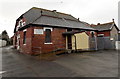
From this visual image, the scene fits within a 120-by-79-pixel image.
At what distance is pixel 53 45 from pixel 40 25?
3399mm

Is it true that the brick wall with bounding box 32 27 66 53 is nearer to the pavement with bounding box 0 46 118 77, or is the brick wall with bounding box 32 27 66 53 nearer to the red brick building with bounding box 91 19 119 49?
the pavement with bounding box 0 46 118 77

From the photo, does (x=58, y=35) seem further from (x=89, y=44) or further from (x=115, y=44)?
(x=115, y=44)

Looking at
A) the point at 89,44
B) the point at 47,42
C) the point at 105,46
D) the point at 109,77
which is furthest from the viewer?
the point at 105,46

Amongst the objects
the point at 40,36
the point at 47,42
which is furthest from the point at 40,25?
the point at 47,42

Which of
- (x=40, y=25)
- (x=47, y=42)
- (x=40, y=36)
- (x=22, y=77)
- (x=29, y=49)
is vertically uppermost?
(x=40, y=25)

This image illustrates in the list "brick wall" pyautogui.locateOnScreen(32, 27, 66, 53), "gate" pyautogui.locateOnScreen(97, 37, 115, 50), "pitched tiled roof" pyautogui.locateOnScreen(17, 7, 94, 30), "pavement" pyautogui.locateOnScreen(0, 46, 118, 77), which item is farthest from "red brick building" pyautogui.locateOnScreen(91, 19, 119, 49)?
"pavement" pyautogui.locateOnScreen(0, 46, 118, 77)

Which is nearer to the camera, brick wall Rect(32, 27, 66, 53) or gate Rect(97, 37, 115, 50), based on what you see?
brick wall Rect(32, 27, 66, 53)

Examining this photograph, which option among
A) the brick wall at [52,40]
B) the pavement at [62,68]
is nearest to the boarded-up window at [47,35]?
the brick wall at [52,40]

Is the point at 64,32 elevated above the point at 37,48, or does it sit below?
above

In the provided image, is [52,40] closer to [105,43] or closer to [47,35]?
[47,35]

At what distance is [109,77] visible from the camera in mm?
5293

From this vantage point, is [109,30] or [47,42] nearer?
[47,42]

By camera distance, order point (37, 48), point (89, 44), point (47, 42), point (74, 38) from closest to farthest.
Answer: point (37, 48) → point (47, 42) → point (74, 38) → point (89, 44)

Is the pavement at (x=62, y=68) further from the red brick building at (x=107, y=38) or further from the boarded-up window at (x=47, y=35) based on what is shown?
the red brick building at (x=107, y=38)
